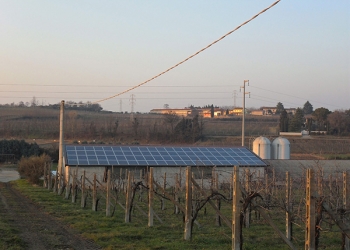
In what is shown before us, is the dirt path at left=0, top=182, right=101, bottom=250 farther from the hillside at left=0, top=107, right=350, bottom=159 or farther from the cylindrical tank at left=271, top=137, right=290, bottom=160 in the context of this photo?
the hillside at left=0, top=107, right=350, bottom=159

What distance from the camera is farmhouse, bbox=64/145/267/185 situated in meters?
27.2

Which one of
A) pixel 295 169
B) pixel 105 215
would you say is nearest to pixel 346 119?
pixel 295 169

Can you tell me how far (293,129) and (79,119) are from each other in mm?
36425

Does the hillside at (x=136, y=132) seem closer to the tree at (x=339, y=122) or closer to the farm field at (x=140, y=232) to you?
the tree at (x=339, y=122)

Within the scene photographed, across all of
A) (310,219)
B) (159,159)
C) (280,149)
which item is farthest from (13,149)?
(310,219)

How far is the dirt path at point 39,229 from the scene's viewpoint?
10.3 metres

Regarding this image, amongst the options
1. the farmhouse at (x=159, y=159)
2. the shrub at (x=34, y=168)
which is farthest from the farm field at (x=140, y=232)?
the shrub at (x=34, y=168)

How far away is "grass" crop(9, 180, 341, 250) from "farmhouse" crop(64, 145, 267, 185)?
1117 centimetres

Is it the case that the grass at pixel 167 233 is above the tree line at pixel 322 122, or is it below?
below

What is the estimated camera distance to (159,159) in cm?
2881

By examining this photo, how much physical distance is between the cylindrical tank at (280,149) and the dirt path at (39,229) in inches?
920

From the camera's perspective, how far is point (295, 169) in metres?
31.2

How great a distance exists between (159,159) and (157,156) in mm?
612

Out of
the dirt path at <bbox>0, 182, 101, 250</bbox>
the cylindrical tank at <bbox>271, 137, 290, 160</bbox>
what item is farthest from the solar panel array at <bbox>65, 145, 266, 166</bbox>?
the dirt path at <bbox>0, 182, 101, 250</bbox>
